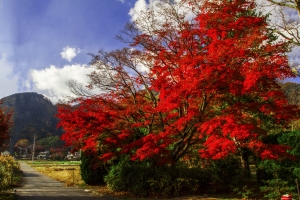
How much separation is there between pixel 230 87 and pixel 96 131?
5924 mm

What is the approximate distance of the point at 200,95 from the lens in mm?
10164

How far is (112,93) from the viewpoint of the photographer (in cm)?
1323

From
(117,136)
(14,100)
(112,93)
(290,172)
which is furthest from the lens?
(14,100)

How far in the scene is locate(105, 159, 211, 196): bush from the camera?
37.1 feet

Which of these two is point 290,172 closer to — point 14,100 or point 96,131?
point 96,131

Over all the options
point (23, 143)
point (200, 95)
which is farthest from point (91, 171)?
point (23, 143)

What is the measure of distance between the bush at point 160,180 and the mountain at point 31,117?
71.1 m

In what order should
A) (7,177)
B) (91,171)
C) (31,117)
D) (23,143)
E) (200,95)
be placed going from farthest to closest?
1. (31,117)
2. (23,143)
3. (91,171)
4. (7,177)
5. (200,95)

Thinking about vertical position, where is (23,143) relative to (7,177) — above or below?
above

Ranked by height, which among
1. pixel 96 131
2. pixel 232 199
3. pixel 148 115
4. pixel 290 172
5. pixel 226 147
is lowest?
pixel 232 199

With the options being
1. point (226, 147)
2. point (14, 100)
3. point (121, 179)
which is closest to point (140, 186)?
point (121, 179)

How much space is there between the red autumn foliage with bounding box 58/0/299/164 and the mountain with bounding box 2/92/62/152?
231 feet

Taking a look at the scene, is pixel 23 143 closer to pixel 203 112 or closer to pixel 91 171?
pixel 91 171

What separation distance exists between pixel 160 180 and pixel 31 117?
8974 centimetres
